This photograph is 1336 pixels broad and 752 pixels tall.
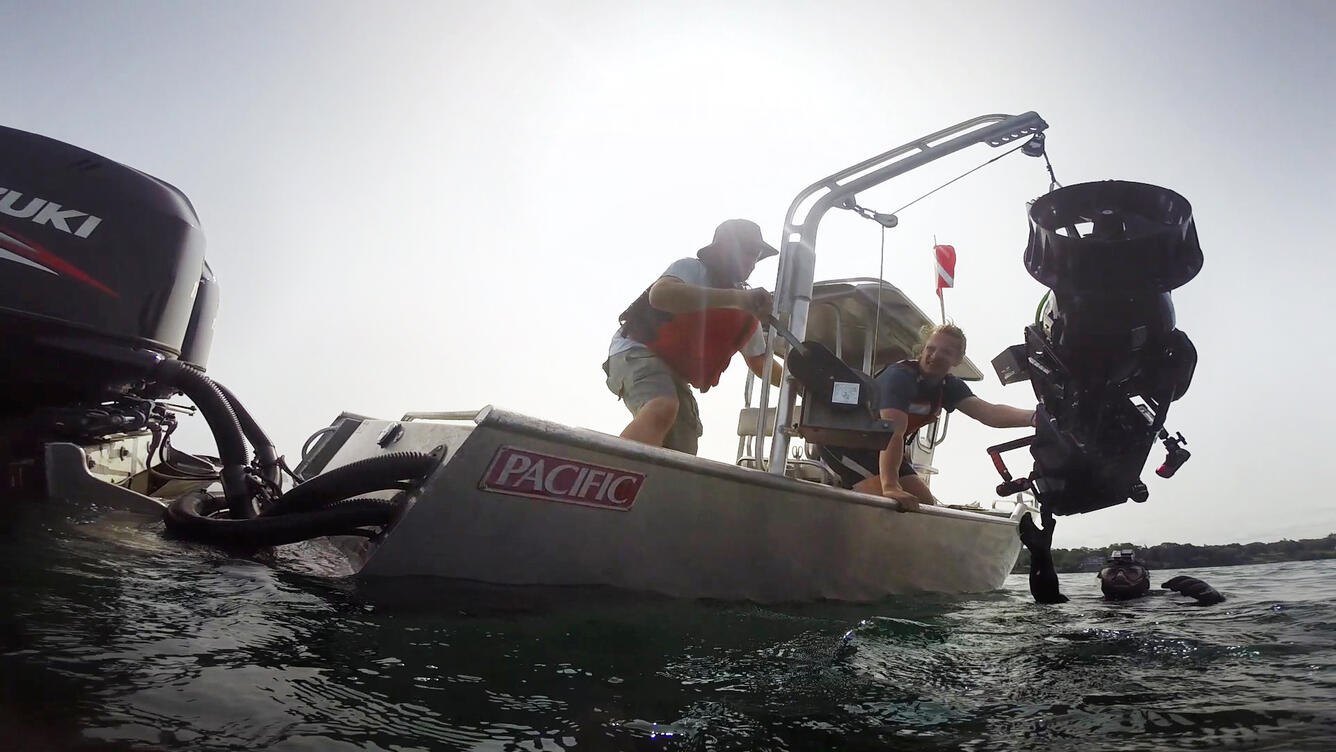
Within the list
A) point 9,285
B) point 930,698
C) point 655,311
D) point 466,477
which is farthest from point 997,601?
point 9,285

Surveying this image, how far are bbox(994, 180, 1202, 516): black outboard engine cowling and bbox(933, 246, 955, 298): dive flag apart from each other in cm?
195

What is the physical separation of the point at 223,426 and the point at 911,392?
3.54m

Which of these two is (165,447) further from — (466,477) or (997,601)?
(997,601)

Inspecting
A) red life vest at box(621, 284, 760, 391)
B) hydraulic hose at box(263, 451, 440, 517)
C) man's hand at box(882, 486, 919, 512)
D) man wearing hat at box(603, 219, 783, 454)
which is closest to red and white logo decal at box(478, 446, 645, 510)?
hydraulic hose at box(263, 451, 440, 517)

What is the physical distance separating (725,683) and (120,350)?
2620 millimetres

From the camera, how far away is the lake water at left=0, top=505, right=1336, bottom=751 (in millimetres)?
1232

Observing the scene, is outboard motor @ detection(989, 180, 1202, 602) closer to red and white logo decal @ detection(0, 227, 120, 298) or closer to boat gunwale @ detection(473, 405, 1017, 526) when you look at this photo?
boat gunwale @ detection(473, 405, 1017, 526)

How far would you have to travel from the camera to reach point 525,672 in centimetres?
166

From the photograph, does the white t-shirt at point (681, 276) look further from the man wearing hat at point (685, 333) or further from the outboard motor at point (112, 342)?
the outboard motor at point (112, 342)

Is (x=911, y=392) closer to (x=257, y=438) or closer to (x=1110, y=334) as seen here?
(x=1110, y=334)

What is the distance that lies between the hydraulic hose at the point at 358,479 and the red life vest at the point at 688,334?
1492 mm

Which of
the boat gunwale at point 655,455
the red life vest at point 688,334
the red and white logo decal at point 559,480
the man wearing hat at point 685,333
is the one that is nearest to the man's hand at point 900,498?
the boat gunwale at point 655,455

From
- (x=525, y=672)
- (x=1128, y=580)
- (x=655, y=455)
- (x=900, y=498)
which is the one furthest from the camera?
(x=1128, y=580)

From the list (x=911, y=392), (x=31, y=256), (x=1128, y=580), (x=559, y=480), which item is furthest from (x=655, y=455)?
(x=1128, y=580)
